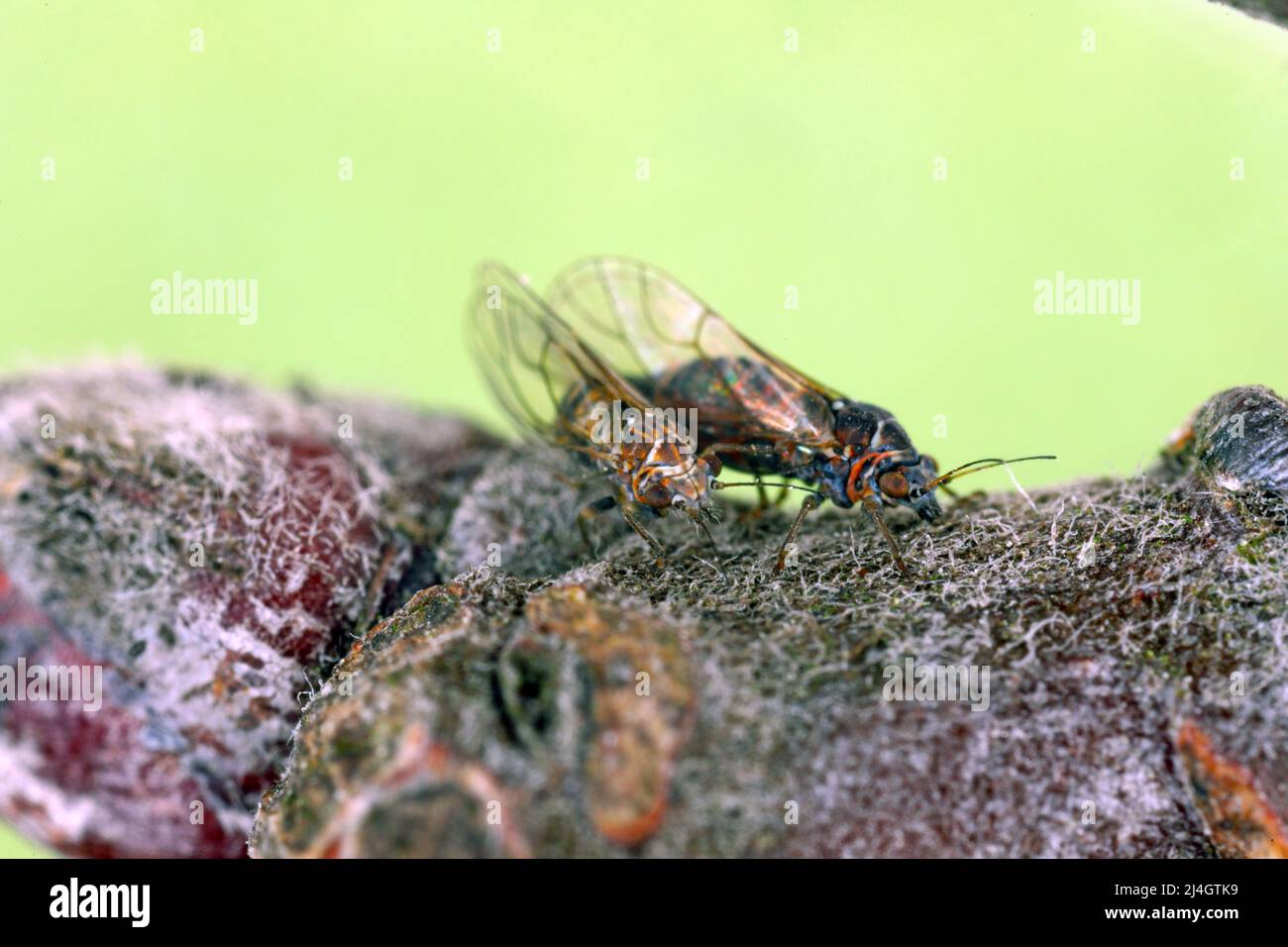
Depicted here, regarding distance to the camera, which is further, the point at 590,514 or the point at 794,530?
the point at 590,514

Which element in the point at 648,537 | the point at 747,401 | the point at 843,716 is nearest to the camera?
the point at 843,716

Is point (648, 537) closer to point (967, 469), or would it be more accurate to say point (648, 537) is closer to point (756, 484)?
point (756, 484)

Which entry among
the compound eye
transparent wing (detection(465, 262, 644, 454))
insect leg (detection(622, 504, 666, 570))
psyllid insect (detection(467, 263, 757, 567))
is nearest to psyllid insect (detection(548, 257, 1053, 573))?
the compound eye

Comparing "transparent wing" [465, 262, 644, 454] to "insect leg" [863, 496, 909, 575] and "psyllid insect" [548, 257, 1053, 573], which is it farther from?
"insect leg" [863, 496, 909, 575]

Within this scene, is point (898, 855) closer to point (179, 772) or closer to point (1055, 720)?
point (1055, 720)

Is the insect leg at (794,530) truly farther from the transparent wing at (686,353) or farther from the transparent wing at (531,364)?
the transparent wing at (531,364)

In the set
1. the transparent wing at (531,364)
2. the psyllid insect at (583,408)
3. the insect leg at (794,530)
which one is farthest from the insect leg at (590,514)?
the insect leg at (794,530)

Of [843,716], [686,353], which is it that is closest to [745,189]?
[686,353]
